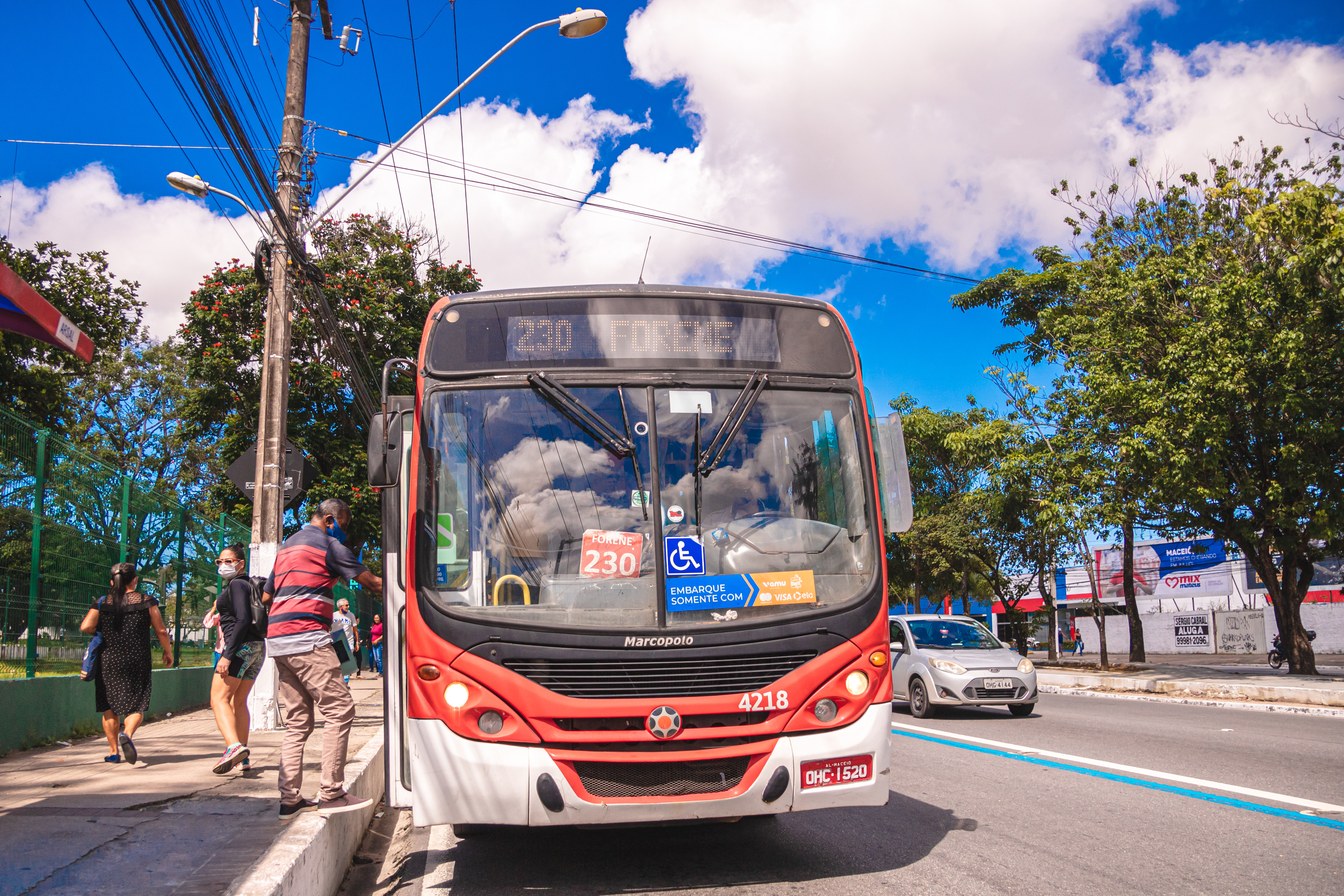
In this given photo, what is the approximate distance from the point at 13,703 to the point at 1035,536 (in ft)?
97.6

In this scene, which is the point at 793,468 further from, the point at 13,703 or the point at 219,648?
the point at 13,703

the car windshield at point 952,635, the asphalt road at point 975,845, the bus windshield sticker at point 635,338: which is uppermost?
the bus windshield sticker at point 635,338

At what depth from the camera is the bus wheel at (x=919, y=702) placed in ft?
43.1

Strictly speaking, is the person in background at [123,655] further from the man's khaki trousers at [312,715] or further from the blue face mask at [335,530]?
the man's khaki trousers at [312,715]

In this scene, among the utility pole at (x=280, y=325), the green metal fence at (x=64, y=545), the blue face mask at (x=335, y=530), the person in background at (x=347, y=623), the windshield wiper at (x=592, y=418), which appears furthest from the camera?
the person in background at (x=347, y=623)

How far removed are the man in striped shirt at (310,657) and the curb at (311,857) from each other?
0.21 meters

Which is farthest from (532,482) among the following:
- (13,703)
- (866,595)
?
(13,703)

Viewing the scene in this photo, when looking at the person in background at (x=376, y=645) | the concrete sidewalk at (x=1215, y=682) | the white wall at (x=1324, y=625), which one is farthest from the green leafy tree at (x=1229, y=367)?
the white wall at (x=1324, y=625)

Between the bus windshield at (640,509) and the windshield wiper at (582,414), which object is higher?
the windshield wiper at (582,414)

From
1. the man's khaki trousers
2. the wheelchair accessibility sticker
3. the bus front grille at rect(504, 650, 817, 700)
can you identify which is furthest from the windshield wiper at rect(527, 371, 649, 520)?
the man's khaki trousers

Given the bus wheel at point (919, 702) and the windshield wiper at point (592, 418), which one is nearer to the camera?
the windshield wiper at point (592, 418)

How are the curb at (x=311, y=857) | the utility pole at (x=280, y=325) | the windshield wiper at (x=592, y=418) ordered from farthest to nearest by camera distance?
the utility pole at (x=280, y=325)
the windshield wiper at (x=592, y=418)
the curb at (x=311, y=857)

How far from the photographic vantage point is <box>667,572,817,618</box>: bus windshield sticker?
4.64 meters

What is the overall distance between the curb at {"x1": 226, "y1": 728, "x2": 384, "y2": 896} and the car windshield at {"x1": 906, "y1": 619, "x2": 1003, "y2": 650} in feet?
30.3
